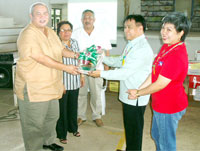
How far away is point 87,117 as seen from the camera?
3.58 meters

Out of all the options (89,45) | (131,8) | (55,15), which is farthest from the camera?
(131,8)

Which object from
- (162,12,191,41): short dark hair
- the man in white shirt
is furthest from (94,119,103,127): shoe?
(162,12,191,41): short dark hair

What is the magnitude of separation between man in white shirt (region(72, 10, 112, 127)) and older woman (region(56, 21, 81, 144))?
0.40 m

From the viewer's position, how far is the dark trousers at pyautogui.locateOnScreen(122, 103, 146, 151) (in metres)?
2.04

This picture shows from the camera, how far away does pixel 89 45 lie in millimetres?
3166

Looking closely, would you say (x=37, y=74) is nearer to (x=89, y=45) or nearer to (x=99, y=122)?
(x=89, y=45)

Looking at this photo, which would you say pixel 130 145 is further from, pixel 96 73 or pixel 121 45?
pixel 121 45

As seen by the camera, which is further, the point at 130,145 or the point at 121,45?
the point at 121,45

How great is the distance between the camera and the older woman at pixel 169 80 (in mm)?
A: 1606

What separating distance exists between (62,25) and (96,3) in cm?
187

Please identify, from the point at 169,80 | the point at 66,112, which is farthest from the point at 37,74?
the point at 169,80

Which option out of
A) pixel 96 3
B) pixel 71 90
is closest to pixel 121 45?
pixel 96 3

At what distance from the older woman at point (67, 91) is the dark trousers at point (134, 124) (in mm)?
830

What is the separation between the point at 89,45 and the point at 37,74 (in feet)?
3.89
